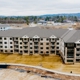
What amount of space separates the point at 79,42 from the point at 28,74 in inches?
868

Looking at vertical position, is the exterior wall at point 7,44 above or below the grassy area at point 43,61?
above

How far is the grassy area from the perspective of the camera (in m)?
60.8

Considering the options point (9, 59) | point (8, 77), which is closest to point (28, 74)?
point (8, 77)

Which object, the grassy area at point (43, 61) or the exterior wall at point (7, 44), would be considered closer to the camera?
the grassy area at point (43, 61)

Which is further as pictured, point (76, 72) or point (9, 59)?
point (9, 59)

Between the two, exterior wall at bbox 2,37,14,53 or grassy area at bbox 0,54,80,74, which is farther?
exterior wall at bbox 2,37,14,53

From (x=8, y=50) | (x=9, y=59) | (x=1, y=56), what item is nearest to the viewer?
(x=9, y=59)

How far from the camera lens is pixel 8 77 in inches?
2275

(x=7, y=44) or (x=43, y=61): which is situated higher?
(x=7, y=44)

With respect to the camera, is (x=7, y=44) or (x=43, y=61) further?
(x=7, y=44)

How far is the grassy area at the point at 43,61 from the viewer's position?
60750 millimetres

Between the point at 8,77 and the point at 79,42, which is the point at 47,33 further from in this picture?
the point at 8,77

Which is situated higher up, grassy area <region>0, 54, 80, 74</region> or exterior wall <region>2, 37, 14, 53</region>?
exterior wall <region>2, 37, 14, 53</region>

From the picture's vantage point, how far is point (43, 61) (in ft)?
226
